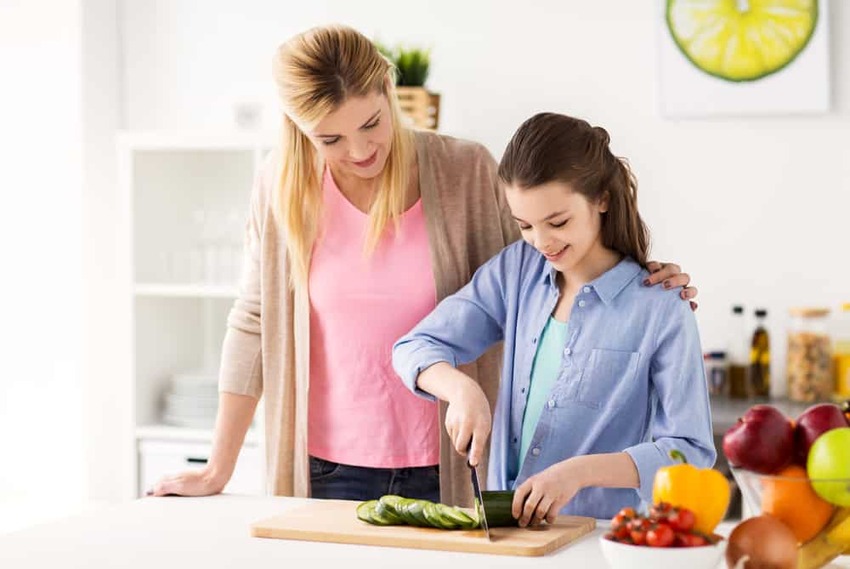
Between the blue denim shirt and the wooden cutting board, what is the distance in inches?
5.7

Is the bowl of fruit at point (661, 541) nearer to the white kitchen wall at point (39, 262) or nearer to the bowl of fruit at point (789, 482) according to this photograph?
the bowl of fruit at point (789, 482)

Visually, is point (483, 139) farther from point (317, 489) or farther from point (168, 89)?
point (317, 489)

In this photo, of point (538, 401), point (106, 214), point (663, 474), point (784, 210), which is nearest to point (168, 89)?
point (106, 214)

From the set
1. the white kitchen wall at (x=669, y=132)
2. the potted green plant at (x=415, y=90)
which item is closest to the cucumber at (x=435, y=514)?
the potted green plant at (x=415, y=90)

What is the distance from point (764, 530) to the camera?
→ 1297 millimetres

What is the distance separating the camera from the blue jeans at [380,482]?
2.07 m

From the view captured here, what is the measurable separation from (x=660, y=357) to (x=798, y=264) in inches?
77.9

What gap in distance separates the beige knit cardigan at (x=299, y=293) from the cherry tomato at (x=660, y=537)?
797 millimetres

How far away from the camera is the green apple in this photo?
1.26 metres

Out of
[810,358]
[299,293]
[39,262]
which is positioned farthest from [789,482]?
[39,262]

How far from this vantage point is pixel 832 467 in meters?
1.26

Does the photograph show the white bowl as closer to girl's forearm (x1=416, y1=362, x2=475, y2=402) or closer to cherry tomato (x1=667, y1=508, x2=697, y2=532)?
cherry tomato (x1=667, y1=508, x2=697, y2=532)

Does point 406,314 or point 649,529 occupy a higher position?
point 406,314

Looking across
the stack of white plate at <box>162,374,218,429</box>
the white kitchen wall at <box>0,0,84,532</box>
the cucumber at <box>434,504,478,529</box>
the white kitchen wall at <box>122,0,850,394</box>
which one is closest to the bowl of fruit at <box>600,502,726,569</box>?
the cucumber at <box>434,504,478,529</box>
